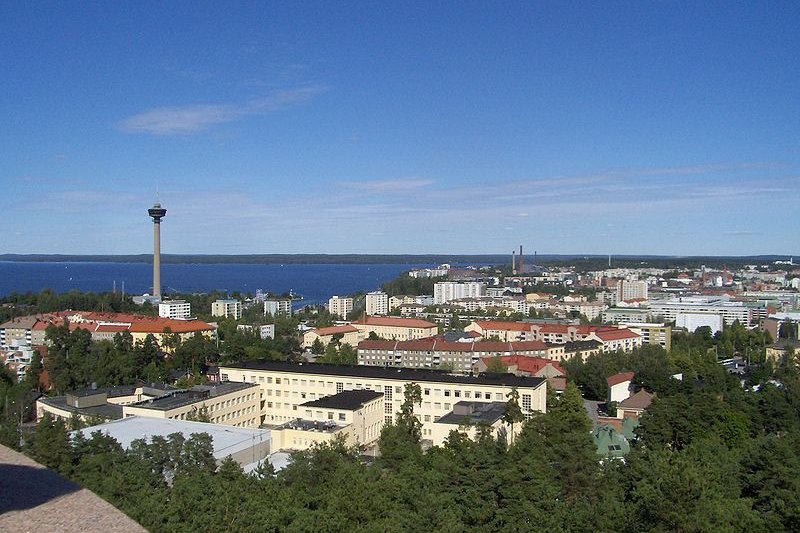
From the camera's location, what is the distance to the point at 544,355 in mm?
23641

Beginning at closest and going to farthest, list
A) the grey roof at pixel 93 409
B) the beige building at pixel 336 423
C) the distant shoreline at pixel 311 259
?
the beige building at pixel 336 423 → the grey roof at pixel 93 409 → the distant shoreline at pixel 311 259

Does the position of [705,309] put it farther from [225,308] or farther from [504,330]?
[225,308]

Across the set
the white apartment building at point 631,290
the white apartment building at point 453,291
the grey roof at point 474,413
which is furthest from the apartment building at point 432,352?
the white apartment building at point 631,290

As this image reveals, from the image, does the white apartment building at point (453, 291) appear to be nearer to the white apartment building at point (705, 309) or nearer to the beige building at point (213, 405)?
the white apartment building at point (705, 309)

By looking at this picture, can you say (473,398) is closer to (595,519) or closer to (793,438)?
(793,438)

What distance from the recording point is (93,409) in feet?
43.1

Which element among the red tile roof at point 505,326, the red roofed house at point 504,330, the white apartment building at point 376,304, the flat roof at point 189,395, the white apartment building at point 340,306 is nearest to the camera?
the flat roof at point 189,395

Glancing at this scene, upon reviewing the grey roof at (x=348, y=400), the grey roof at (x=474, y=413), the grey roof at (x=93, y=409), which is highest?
the grey roof at (x=348, y=400)

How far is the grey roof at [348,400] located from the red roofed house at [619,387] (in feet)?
20.0

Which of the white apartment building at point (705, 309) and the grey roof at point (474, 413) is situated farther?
the white apartment building at point (705, 309)

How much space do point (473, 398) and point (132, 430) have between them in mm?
6693

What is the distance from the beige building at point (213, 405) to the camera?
12258 mm

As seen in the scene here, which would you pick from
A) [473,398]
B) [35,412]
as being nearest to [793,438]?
[473,398]

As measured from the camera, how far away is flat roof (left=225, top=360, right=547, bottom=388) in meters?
14.6
